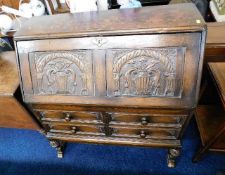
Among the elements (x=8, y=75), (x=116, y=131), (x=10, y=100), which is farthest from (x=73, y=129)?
(x=8, y=75)

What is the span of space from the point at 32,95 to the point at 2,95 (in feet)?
0.59

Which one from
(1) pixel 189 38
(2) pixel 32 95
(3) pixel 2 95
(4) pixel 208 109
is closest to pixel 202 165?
(4) pixel 208 109

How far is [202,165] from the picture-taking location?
1418mm

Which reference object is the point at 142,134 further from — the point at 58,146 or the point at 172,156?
the point at 58,146

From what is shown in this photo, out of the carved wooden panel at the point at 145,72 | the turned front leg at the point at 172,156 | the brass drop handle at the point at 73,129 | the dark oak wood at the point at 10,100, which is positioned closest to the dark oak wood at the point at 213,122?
the turned front leg at the point at 172,156

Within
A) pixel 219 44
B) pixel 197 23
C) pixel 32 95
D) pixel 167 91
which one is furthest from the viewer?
pixel 219 44

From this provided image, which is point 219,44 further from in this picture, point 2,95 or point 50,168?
point 50,168

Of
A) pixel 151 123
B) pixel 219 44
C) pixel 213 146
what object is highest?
pixel 219 44

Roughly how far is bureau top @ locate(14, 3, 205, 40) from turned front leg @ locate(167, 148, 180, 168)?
76 cm

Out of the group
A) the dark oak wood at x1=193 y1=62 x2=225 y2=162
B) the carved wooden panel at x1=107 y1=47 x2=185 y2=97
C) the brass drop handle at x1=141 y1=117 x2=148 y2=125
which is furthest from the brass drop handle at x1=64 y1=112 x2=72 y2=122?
the dark oak wood at x1=193 y1=62 x2=225 y2=162

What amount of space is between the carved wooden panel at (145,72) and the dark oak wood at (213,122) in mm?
344

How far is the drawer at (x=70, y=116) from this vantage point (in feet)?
3.73

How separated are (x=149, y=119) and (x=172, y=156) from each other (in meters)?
0.40

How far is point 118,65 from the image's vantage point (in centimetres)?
95
